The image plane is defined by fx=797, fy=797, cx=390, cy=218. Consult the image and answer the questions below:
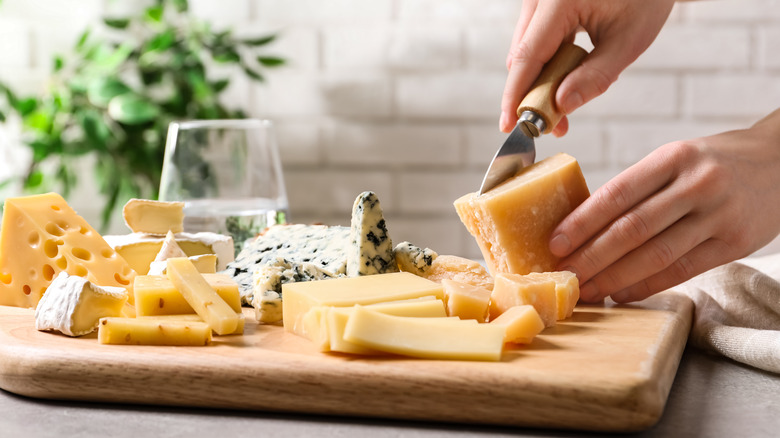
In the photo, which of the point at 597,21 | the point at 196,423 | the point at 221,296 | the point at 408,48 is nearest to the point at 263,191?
the point at 221,296

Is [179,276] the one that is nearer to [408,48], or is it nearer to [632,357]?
[632,357]

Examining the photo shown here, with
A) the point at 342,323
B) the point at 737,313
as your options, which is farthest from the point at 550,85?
the point at 342,323

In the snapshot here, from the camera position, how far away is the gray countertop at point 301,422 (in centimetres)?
73

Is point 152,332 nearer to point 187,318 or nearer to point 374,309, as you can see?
point 187,318

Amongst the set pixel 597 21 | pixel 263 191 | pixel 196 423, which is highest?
pixel 597 21

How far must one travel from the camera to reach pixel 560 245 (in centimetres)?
109

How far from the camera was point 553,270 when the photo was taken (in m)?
1.13

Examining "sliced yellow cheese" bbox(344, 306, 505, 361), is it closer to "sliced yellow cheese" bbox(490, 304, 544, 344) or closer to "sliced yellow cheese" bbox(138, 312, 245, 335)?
"sliced yellow cheese" bbox(490, 304, 544, 344)

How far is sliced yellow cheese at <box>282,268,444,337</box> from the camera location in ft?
3.01

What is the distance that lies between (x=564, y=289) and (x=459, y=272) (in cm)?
16

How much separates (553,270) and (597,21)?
1.25 ft

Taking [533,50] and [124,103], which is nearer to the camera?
[533,50]

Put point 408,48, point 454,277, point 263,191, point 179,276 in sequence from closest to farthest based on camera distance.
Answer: point 179,276 → point 454,277 → point 263,191 → point 408,48

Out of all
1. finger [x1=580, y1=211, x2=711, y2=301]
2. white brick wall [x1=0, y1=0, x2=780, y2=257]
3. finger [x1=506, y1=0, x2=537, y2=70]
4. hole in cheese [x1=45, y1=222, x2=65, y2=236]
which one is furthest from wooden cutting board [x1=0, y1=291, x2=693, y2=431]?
white brick wall [x1=0, y1=0, x2=780, y2=257]
